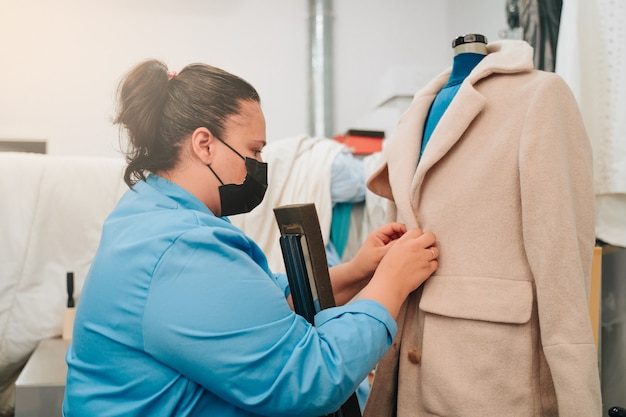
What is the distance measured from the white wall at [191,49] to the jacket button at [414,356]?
2227mm

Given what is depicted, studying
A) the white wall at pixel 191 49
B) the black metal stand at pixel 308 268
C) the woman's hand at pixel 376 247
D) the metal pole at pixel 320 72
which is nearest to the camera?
the black metal stand at pixel 308 268

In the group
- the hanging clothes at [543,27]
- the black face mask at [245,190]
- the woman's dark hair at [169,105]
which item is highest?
the hanging clothes at [543,27]

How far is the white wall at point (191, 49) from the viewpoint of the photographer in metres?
3.03

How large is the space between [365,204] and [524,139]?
1.39 m

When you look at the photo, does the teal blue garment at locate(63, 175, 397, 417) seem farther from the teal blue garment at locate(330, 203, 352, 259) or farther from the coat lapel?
the teal blue garment at locate(330, 203, 352, 259)

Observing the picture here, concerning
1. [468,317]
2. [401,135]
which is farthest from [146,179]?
[468,317]

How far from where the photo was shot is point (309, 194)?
2.14 m

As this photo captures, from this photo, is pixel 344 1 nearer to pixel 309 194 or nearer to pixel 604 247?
pixel 309 194

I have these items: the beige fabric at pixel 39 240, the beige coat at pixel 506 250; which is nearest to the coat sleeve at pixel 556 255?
the beige coat at pixel 506 250

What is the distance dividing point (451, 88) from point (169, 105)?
54cm

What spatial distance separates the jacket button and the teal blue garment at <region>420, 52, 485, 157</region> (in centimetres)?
38

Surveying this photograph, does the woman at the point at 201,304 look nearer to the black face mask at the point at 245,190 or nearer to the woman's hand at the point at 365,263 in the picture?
the black face mask at the point at 245,190

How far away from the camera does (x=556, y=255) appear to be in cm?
82

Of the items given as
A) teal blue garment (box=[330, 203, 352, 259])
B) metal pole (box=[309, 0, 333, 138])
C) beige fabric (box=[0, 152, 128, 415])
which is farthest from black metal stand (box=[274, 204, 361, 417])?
metal pole (box=[309, 0, 333, 138])
